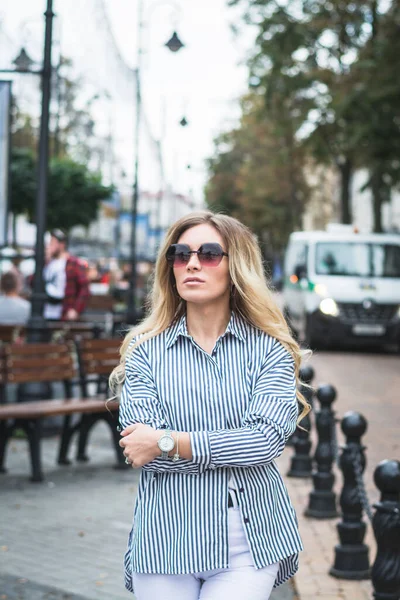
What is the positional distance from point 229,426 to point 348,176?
3133 centimetres

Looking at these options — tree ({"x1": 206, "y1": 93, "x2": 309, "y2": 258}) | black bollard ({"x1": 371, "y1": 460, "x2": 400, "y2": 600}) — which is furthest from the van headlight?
black bollard ({"x1": 371, "y1": 460, "x2": 400, "y2": 600})

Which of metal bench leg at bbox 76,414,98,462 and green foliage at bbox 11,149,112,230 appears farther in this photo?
green foliage at bbox 11,149,112,230

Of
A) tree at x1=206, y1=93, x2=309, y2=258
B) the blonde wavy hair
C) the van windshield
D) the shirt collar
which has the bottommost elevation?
the shirt collar

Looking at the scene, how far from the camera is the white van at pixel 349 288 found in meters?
21.9

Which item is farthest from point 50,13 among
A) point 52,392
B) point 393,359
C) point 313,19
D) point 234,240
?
point 313,19

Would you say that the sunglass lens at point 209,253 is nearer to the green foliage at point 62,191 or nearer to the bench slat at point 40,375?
the bench slat at point 40,375

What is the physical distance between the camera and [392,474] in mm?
4551

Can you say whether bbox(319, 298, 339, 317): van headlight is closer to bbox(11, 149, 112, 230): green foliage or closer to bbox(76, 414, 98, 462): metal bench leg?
bbox(76, 414, 98, 462): metal bench leg

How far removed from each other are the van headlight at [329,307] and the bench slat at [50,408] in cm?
1285

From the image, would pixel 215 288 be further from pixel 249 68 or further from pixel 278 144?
pixel 278 144

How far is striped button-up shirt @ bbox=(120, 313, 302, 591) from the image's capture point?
2783 mm

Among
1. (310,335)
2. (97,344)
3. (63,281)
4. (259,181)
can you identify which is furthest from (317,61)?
(259,181)

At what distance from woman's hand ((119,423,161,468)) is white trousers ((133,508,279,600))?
0.90ft

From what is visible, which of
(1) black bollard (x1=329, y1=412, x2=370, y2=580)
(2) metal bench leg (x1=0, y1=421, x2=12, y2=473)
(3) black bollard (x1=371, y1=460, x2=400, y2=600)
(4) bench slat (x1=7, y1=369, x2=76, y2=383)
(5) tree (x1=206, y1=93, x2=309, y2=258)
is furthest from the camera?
(5) tree (x1=206, y1=93, x2=309, y2=258)
